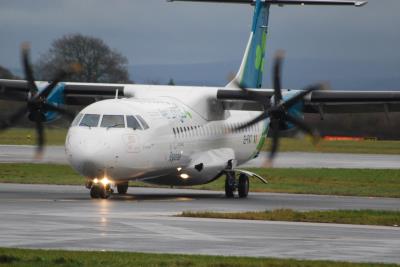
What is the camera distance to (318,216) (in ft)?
81.5

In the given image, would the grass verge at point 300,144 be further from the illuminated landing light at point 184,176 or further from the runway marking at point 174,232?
the runway marking at point 174,232

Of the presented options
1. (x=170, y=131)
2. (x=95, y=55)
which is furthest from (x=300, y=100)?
(x=95, y=55)

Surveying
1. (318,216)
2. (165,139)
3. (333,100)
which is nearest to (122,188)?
(165,139)

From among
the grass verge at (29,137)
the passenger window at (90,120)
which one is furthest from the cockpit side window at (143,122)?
the grass verge at (29,137)

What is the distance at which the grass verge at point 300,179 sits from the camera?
125ft

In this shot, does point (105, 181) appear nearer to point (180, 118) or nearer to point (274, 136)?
point (180, 118)

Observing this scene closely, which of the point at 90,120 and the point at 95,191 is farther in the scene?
the point at 95,191

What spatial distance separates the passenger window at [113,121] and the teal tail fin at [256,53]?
331 inches

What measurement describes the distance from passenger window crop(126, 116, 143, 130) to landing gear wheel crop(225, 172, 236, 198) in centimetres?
513

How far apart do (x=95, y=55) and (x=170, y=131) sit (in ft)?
198

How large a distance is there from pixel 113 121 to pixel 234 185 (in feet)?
20.7

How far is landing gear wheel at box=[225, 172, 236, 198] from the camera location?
110 ft

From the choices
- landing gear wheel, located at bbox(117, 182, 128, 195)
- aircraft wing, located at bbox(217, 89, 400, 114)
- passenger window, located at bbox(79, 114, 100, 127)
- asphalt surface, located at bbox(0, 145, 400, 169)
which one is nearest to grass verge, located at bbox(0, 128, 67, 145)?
asphalt surface, located at bbox(0, 145, 400, 169)

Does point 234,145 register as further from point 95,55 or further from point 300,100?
point 95,55
